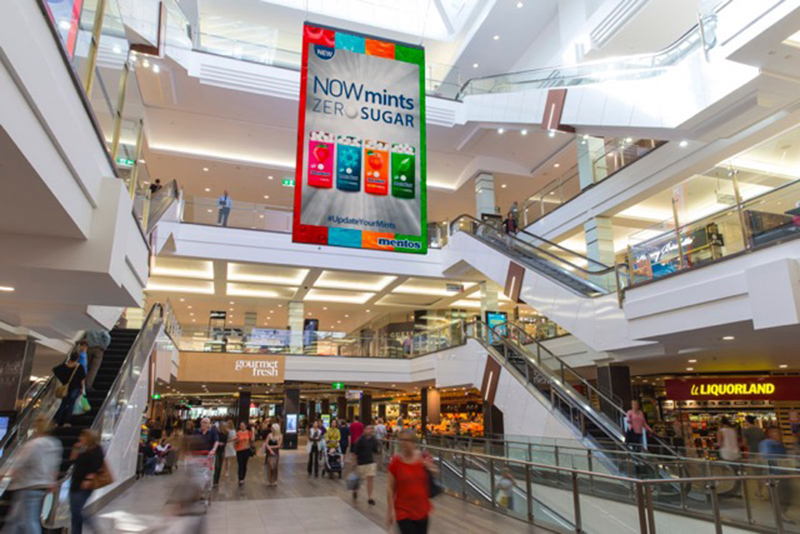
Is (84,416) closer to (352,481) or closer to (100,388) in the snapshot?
(100,388)

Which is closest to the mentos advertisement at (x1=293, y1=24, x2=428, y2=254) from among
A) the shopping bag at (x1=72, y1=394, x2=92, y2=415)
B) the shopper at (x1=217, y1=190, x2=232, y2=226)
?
the shopping bag at (x1=72, y1=394, x2=92, y2=415)

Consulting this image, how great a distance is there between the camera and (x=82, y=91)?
458 centimetres

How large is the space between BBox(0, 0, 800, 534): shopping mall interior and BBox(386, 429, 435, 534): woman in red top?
0.06 feet

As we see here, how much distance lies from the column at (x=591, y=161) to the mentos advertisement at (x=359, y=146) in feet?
38.2

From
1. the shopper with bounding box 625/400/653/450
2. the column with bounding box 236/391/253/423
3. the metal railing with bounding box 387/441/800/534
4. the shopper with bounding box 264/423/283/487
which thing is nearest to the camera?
the metal railing with bounding box 387/441/800/534

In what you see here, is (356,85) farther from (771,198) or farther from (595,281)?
(595,281)

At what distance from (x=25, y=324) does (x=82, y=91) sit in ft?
20.3

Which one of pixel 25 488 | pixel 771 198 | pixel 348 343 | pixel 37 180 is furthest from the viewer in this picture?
pixel 348 343

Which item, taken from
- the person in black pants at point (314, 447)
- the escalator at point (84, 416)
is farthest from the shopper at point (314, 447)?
the escalator at point (84, 416)

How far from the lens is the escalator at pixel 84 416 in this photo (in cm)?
606

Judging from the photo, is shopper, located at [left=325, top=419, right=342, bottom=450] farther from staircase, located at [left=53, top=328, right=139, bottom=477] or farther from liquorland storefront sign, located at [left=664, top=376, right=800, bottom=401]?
liquorland storefront sign, located at [left=664, top=376, right=800, bottom=401]

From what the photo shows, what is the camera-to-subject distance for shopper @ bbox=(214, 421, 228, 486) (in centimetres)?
1130

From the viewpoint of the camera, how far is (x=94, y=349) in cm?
964

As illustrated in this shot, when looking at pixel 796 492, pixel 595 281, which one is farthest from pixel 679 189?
pixel 796 492
